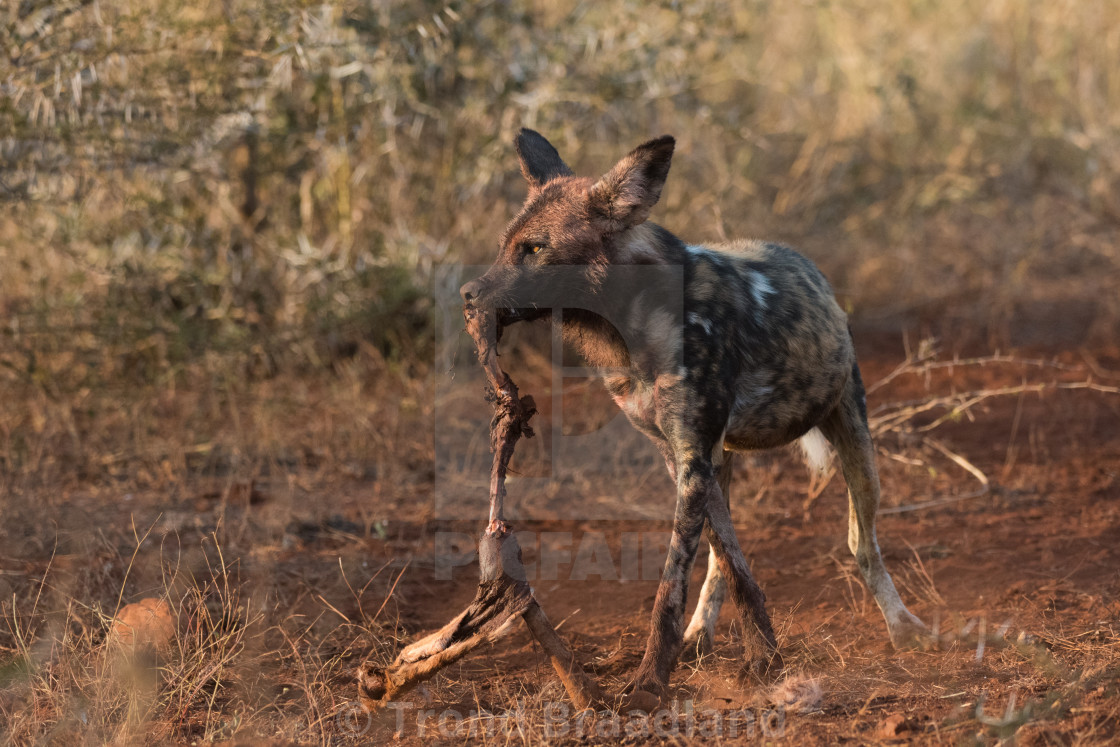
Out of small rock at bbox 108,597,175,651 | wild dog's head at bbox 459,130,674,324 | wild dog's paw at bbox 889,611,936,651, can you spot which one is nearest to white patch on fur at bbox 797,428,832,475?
wild dog's paw at bbox 889,611,936,651

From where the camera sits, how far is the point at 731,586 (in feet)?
11.1

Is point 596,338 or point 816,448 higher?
point 596,338

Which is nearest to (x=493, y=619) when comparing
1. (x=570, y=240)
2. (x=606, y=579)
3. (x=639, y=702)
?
(x=639, y=702)

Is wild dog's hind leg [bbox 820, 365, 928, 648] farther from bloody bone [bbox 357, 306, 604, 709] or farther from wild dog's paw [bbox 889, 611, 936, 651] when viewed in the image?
bloody bone [bbox 357, 306, 604, 709]

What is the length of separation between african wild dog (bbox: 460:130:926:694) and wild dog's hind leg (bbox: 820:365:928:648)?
0.25m

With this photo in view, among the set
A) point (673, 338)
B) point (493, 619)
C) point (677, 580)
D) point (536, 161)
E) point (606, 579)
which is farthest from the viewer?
point (606, 579)

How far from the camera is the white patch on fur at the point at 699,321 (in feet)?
11.0

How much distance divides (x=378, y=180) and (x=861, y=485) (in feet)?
14.4

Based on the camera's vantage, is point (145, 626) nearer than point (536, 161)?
Yes

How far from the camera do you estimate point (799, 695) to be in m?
3.18

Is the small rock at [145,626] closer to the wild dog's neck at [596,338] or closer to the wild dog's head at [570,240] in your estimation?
the wild dog's head at [570,240]

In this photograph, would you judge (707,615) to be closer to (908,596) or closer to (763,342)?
(908,596)

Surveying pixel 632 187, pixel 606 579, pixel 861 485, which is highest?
pixel 632 187

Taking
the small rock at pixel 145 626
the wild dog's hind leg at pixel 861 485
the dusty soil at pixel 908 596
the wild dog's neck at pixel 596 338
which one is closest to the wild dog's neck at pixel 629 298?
the wild dog's neck at pixel 596 338
